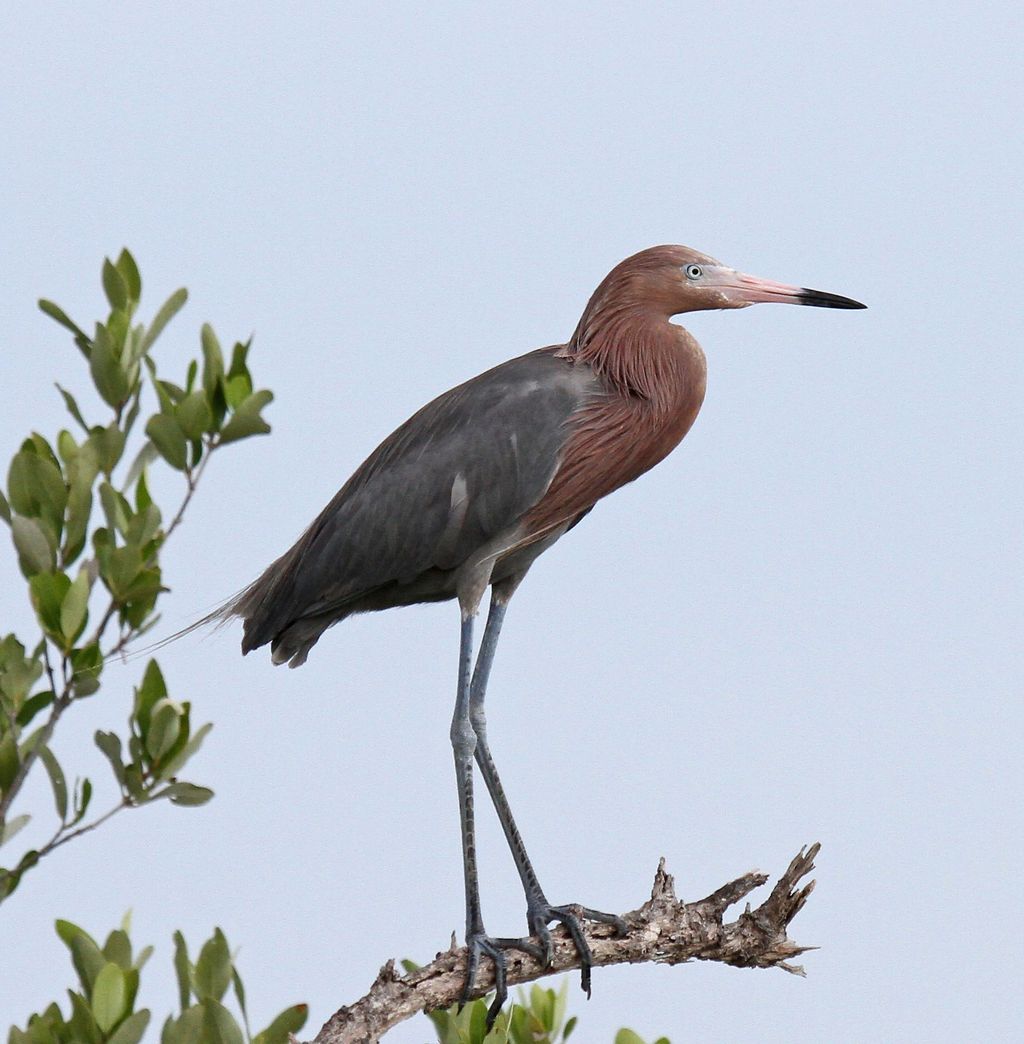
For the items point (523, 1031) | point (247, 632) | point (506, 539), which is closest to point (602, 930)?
point (523, 1031)

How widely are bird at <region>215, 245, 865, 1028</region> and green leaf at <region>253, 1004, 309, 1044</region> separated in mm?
1289

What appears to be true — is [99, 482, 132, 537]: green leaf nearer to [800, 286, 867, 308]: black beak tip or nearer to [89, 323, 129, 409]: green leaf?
[89, 323, 129, 409]: green leaf

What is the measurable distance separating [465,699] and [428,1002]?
113 centimetres

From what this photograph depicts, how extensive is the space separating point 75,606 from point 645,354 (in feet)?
8.10

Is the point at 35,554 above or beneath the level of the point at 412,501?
beneath

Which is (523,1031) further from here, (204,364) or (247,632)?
(204,364)

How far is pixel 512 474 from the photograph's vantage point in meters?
5.07

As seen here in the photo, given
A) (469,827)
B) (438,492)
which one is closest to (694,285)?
(438,492)

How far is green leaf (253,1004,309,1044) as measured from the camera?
357 centimetres

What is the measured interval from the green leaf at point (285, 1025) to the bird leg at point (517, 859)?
1246mm

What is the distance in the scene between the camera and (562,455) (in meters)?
5.09

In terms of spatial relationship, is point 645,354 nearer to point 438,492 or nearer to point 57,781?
point 438,492

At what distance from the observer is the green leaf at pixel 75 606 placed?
3379 millimetres

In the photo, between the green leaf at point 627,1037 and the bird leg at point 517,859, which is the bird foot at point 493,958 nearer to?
the bird leg at point 517,859
